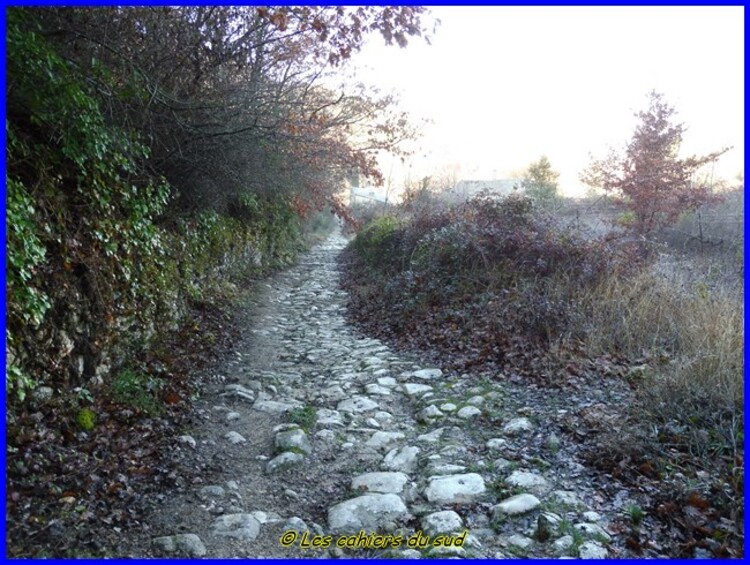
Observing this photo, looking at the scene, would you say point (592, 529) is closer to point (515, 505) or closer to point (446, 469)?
point (515, 505)

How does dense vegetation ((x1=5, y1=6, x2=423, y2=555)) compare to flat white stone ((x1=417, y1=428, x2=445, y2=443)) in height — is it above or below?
above

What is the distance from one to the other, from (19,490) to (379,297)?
727cm

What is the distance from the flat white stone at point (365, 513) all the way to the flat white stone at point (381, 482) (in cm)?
11

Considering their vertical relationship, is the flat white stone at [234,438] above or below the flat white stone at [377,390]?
below

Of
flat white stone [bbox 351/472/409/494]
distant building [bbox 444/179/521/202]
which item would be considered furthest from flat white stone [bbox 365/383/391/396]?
distant building [bbox 444/179/521/202]

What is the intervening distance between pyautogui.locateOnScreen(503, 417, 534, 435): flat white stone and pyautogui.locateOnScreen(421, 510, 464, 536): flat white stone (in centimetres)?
143

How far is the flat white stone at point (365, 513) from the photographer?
312 centimetres

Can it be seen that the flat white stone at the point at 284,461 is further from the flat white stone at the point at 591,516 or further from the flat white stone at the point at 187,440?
the flat white stone at the point at 591,516

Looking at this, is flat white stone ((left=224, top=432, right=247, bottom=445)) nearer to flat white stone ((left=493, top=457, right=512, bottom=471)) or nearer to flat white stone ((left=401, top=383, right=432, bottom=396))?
flat white stone ((left=401, top=383, right=432, bottom=396))

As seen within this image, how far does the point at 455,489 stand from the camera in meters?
3.50

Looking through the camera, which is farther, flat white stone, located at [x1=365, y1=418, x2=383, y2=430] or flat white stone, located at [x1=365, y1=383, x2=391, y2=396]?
flat white stone, located at [x1=365, y1=383, x2=391, y2=396]

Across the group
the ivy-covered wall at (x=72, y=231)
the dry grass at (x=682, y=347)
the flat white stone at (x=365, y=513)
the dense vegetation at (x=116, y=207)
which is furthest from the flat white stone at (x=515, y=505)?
the ivy-covered wall at (x=72, y=231)

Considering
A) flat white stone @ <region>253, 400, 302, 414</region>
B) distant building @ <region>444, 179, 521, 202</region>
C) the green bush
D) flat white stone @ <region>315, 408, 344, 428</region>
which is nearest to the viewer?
flat white stone @ <region>315, 408, 344, 428</region>

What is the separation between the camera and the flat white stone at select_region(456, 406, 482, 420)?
4777 mm
